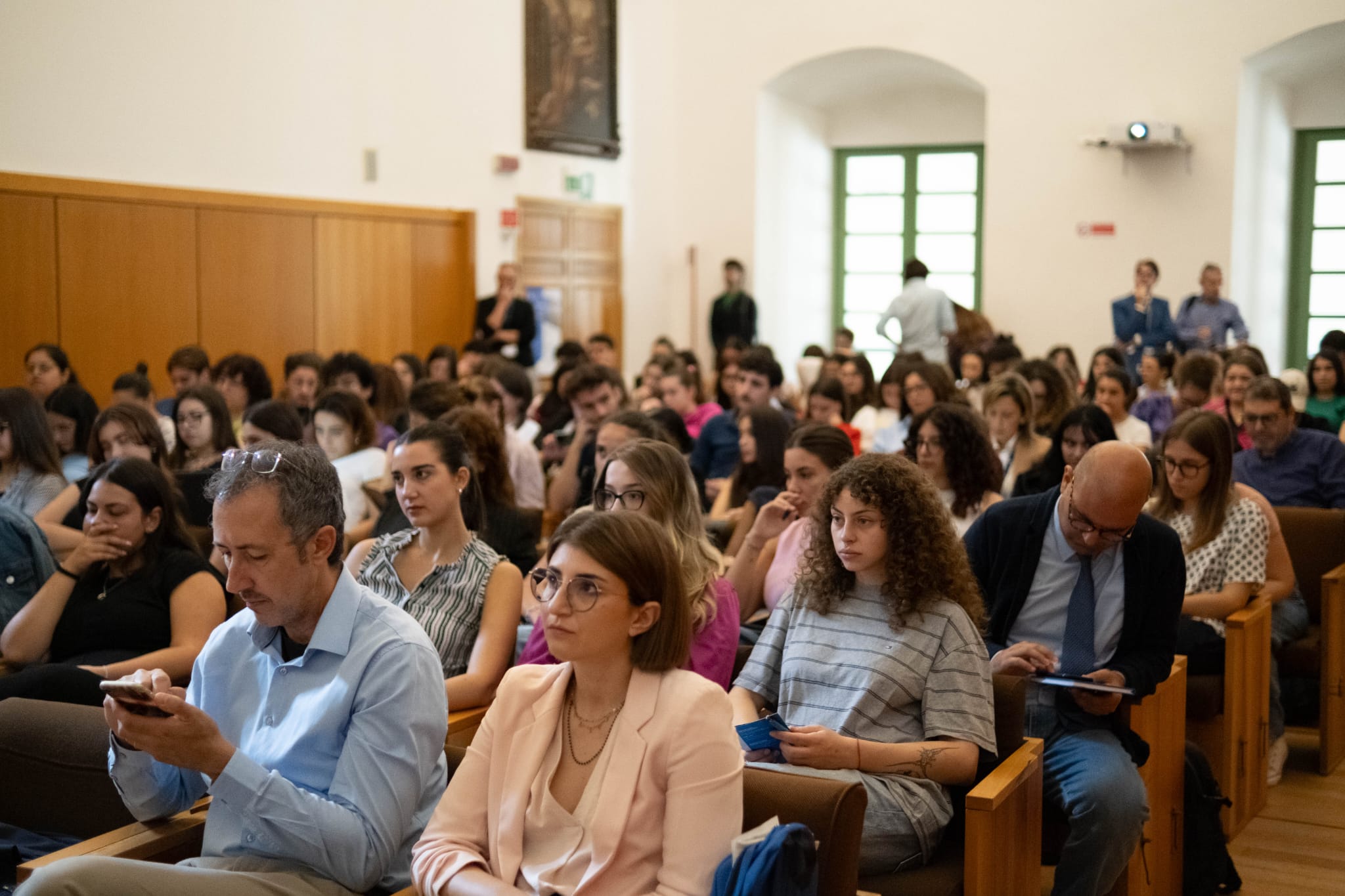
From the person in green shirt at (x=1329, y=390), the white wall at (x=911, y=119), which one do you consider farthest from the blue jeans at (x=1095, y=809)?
the white wall at (x=911, y=119)

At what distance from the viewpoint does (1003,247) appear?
1396cm

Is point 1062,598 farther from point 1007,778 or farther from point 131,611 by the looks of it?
point 131,611

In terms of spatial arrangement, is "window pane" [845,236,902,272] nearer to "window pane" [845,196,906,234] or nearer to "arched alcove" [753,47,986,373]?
"window pane" [845,196,906,234]

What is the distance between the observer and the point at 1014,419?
6246mm

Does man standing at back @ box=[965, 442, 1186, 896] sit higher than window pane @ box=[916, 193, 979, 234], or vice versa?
window pane @ box=[916, 193, 979, 234]

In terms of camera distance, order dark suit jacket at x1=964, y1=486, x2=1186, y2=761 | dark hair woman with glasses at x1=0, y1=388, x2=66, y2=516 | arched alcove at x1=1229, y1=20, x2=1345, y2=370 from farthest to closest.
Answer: arched alcove at x1=1229, y1=20, x2=1345, y2=370 < dark hair woman with glasses at x1=0, y1=388, x2=66, y2=516 < dark suit jacket at x1=964, y1=486, x2=1186, y2=761

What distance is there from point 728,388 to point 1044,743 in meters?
6.19

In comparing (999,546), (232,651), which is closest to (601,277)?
(999,546)

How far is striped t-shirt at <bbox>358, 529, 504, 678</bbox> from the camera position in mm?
3668

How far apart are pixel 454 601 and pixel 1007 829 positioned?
155cm

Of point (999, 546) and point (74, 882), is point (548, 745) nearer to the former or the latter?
point (74, 882)

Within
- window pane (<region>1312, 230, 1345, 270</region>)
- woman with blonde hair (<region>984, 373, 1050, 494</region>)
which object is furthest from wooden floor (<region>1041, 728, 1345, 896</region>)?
window pane (<region>1312, 230, 1345, 270</region>)

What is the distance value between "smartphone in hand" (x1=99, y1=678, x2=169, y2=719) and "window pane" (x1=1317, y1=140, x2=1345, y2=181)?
46.6 feet

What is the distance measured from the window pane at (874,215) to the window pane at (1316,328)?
4365mm
